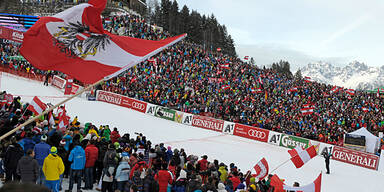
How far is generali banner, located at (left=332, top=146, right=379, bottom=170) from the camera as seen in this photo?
65.0 feet

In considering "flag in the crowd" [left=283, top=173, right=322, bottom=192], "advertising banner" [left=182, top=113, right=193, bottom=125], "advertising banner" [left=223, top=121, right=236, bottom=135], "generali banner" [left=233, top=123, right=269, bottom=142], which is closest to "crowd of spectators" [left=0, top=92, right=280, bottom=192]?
"flag in the crowd" [left=283, top=173, right=322, bottom=192]

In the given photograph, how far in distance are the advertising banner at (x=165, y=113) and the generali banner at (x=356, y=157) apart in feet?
44.8

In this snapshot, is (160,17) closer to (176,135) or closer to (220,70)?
(220,70)

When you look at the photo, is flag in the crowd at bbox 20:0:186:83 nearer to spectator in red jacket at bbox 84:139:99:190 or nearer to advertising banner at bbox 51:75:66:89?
spectator in red jacket at bbox 84:139:99:190

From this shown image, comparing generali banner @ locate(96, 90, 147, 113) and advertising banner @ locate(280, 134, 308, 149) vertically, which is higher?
generali banner @ locate(96, 90, 147, 113)

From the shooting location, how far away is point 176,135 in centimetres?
2234

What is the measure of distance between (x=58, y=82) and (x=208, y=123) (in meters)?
16.7

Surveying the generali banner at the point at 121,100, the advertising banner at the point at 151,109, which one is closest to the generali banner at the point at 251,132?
the advertising banner at the point at 151,109

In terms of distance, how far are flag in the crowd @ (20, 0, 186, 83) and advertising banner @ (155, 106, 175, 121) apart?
2011 centimetres

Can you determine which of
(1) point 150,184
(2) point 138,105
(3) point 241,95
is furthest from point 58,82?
(1) point 150,184

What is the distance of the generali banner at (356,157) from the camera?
19797mm

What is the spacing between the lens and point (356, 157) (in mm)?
20375

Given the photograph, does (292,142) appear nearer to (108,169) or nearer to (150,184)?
(150,184)

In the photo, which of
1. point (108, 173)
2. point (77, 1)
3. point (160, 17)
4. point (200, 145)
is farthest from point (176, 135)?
point (160, 17)
